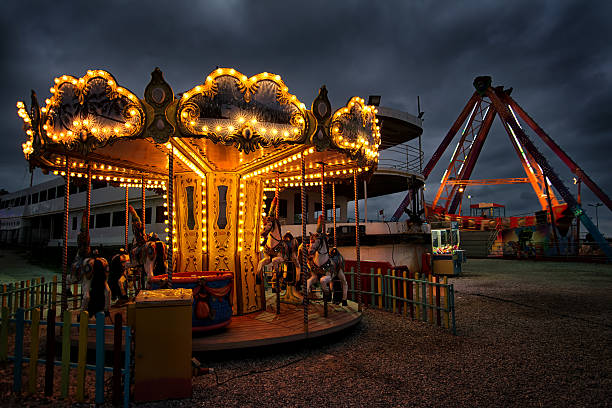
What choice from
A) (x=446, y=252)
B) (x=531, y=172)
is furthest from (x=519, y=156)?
(x=446, y=252)

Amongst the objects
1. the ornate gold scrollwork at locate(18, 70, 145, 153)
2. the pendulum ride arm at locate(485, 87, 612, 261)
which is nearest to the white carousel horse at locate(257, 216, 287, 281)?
the ornate gold scrollwork at locate(18, 70, 145, 153)

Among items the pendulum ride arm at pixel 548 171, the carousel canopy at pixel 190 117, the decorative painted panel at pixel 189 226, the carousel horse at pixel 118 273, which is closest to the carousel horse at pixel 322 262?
the carousel canopy at pixel 190 117

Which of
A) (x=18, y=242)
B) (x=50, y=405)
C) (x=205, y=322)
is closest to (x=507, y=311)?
(x=205, y=322)

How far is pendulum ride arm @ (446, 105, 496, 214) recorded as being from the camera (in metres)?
34.3

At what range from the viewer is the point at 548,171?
2948 centimetres

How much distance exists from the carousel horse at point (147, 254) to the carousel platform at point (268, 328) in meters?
0.99

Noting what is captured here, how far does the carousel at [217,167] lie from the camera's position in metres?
5.20

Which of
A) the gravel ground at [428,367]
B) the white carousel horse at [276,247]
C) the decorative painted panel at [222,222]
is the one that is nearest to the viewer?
the gravel ground at [428,367]

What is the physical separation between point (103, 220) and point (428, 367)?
29780mm

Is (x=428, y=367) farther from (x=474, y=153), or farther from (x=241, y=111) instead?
(x=474, y=153)

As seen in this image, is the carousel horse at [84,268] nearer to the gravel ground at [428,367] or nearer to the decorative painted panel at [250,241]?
the gravel ground at [428,367]

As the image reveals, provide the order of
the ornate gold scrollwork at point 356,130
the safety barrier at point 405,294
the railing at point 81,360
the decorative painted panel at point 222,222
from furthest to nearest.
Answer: the decorative painted panel at point 222,222 → the safety barrier at point 405,294 → the ornate gold scrollwork at point 356,130 → the railing at point 81,360

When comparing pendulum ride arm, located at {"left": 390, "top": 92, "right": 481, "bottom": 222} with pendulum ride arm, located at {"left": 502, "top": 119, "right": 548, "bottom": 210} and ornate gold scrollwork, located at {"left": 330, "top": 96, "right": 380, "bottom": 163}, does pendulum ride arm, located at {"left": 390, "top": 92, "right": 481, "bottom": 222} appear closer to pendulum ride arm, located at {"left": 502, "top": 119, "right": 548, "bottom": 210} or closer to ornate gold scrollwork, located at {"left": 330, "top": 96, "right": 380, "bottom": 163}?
pendulum ride arm, located at {"left": 502, "top": 119, "right": 548, "bottom": 210}

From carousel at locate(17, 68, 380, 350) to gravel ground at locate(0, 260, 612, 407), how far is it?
42 centimetres
